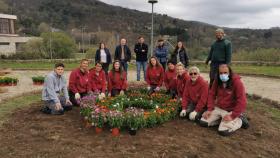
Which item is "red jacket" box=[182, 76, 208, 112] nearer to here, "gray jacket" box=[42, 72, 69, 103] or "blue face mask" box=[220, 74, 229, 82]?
"blue face mask" box=[220, 74, 229, 82]

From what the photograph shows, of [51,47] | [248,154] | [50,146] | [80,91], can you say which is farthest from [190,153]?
[51,47]

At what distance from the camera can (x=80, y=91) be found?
8273 mm

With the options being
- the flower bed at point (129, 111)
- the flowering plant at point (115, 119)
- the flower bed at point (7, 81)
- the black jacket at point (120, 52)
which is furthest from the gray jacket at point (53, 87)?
the flower bed at point (7, 81)

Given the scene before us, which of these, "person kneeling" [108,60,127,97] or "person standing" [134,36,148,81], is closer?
"person kneeling" [108,60,127,97]

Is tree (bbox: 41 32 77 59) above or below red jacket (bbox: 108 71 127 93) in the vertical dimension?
above

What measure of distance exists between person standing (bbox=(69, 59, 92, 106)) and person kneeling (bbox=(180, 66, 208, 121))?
2.61 metres

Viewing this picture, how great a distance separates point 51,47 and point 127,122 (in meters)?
28.4

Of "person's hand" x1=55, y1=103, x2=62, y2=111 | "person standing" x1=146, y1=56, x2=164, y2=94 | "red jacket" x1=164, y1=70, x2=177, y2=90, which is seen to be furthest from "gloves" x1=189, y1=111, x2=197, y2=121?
"person's hand" x1=55, y1=103, x2=62, y2=111

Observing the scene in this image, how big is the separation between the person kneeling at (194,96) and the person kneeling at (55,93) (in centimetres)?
280

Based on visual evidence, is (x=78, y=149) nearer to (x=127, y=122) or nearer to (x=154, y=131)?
(x=127, y=122)

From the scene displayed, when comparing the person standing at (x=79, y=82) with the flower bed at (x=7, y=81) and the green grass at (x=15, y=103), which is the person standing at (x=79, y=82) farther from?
the flower bed at (x=7, y=81)

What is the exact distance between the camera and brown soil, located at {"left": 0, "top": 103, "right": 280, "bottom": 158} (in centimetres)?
493

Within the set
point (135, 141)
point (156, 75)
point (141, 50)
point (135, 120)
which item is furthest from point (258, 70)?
point (135, 141)

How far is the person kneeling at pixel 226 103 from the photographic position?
6.00m
